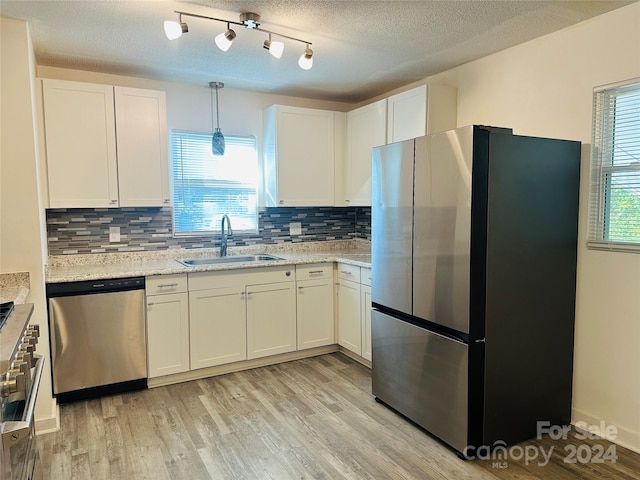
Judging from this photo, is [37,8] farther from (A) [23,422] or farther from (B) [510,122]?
(B) [510,122]

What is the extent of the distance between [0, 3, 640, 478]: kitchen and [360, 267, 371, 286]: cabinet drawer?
1.41 meters

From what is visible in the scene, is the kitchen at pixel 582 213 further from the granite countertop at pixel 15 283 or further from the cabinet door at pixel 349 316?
the cabinet door at pixel 349 316

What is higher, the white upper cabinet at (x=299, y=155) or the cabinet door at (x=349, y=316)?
the white upper cabinet at (x=299, y=155)

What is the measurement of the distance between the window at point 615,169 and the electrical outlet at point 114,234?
11.1 ft

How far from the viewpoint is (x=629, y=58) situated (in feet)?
7.54

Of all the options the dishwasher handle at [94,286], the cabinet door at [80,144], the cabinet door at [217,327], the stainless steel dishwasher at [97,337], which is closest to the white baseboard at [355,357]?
the cabinet door at [217,327]

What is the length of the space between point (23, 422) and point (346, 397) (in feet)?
6.92

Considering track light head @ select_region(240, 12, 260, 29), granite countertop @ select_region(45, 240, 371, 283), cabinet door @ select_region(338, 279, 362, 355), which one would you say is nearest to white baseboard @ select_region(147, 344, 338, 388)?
cabinet door @ select_region(338, 279, 362, 355)

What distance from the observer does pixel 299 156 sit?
397 centimetres

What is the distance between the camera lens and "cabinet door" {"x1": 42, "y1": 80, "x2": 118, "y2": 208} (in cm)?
302

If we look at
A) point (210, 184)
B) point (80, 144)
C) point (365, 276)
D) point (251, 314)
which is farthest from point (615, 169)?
point (80, 144)

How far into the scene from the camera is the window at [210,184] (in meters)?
3.77

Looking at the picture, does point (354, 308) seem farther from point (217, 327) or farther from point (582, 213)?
point (582, 213)

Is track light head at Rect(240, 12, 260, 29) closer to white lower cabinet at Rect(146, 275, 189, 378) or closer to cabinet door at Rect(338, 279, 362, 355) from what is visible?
white lower cabinet at Rect(146, 275, 189, 378)
